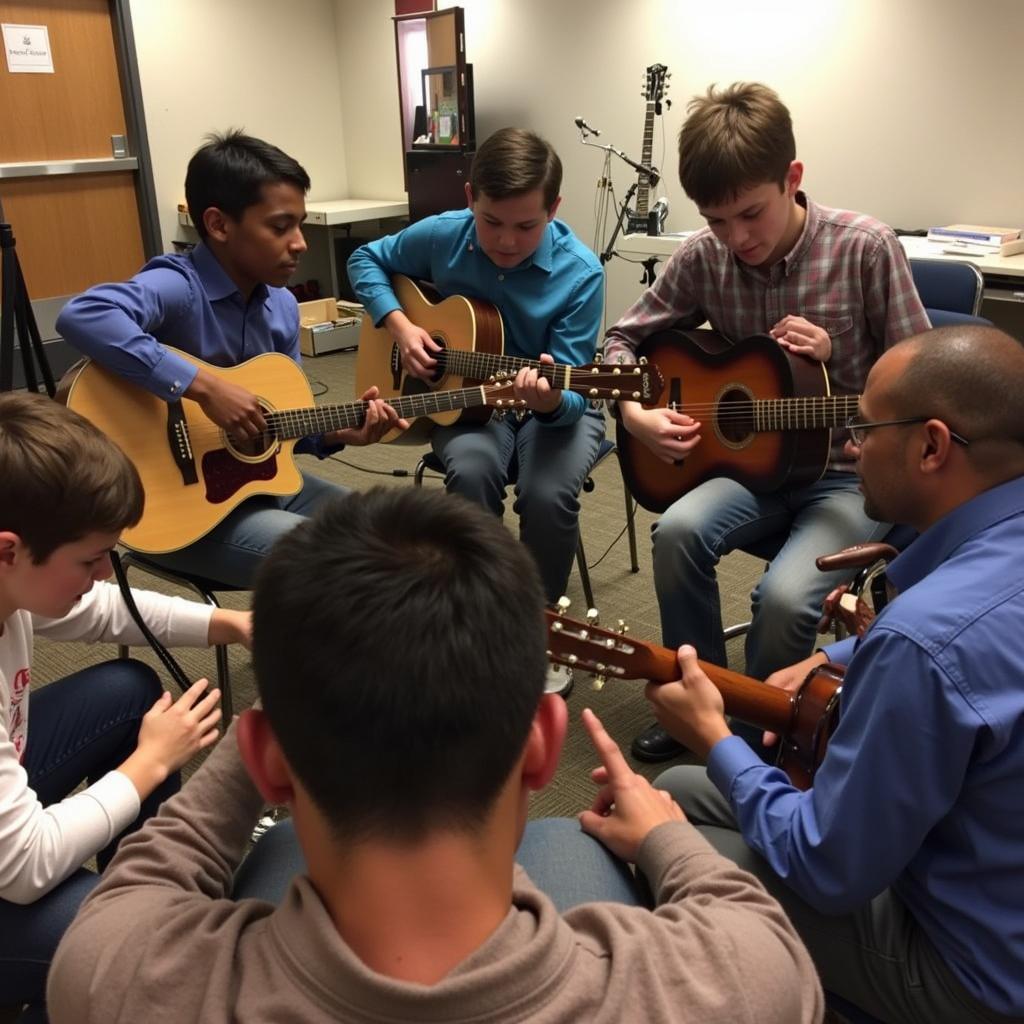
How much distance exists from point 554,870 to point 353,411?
1.56 m

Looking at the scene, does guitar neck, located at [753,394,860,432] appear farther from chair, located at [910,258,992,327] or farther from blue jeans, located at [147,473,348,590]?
blue jeans, located at [147,473,348,590]

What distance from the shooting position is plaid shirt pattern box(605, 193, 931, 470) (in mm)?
2061

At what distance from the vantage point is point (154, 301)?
2078mm

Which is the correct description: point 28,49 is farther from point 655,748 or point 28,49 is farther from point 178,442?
point 655,748

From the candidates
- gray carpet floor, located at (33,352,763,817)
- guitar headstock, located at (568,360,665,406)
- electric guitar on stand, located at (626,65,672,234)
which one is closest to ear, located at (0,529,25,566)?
gray carpet floor, located at (33,352,763,817)

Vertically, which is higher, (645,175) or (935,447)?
(645,175)

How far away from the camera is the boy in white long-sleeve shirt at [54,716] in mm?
1154

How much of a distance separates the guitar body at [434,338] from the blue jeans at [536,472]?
89mm

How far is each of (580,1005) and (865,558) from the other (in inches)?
52.6

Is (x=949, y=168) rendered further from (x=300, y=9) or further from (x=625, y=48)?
(x=300, y=9)

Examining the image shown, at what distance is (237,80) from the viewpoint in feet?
20.9

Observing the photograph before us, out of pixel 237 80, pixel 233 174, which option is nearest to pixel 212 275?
pixel 233 174

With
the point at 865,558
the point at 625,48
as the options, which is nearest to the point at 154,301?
the point at 865,558

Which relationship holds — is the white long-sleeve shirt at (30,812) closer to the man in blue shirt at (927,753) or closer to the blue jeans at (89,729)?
the blue jeans at (89,729)
